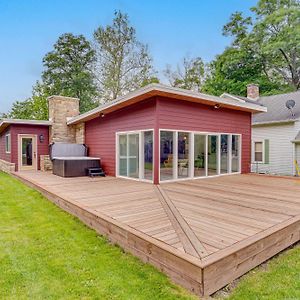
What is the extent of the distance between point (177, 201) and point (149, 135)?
315 cm

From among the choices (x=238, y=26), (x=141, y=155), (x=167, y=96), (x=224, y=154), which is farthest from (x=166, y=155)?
(x=238, y=26)

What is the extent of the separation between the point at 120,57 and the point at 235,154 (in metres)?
13.2

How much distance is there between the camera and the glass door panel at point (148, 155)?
7.62 meters

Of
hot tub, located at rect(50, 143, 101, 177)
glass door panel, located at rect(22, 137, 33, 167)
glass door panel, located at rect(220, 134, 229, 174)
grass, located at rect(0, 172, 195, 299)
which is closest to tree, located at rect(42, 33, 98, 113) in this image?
glass door panel, located at rect(22, 137, 33, 167)

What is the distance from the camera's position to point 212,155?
8.95 metres

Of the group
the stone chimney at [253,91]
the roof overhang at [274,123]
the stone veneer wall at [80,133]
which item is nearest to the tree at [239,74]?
the stone chimney at [253,91]

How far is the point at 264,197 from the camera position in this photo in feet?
17.3

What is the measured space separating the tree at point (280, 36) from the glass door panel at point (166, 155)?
14667mm

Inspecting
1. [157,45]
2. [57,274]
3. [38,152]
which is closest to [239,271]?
[57,274]

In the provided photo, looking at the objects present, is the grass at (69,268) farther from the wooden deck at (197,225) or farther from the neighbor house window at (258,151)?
the neighbor house window at (258,151)

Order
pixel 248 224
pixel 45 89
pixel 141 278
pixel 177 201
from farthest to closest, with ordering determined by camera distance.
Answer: pixel 45 89 < pixel 177 201 < pixel 248 224 < pixel 141 278

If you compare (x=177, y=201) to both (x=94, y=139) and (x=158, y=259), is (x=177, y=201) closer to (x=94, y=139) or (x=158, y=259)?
(x=158, y=259)

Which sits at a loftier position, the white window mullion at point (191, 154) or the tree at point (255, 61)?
the tree at point (255, 61)

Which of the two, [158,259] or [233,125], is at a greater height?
[233,125]
